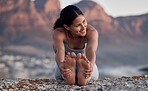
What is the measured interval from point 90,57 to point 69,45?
0.61 meters

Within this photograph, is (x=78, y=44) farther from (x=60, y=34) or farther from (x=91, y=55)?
(x=91, y=55)

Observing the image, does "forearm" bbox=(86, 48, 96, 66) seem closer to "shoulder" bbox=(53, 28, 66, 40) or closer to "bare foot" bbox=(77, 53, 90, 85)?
"bare foot" bbox=(77, 53, 90, 85)

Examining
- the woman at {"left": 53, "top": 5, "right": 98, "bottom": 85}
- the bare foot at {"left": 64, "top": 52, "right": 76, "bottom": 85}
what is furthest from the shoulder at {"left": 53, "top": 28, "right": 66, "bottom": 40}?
the bare foot at {"left": 64, "top": 52, "right": 76, "bottom": 85}

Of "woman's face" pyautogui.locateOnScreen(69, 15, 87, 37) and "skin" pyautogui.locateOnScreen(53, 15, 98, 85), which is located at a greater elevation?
"woman's face" pyautogui.locateOnScreen(69, 15, 87, 37)

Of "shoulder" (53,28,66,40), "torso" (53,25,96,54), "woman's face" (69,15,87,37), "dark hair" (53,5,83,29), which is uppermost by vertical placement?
"dark hair" (53,5,83,29)

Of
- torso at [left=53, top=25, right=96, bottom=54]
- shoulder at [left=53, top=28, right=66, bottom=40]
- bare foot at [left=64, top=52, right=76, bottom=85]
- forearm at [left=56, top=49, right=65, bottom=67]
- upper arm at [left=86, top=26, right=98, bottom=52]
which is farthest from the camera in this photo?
torso at [left=53, top=25, right=96, bottom=54]

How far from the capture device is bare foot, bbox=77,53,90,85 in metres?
2.84

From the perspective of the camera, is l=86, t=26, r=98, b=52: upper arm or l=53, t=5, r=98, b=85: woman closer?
l=53, t=5, r=98, b=85: woman

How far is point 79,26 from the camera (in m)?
3.17

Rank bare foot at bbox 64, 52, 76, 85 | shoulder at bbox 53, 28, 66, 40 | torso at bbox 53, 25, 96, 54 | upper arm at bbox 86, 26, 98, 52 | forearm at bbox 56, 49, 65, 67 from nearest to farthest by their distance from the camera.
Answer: bare foot at bbox 64, 52, 76, 85
forearm at bbox 56, 49, 65, 67
upper arm at bbox 86, 26, 98, 52
shoulder at bbox 53, 28, 66, 40
torso at bbox 53, 25, 96, 54

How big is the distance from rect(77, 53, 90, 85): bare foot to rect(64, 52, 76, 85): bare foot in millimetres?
75

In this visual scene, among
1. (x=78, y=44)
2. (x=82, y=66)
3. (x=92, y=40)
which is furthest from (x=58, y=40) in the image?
(x=82, y=66)

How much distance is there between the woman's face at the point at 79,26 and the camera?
311 cm

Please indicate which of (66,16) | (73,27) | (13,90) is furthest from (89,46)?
(13,90)
